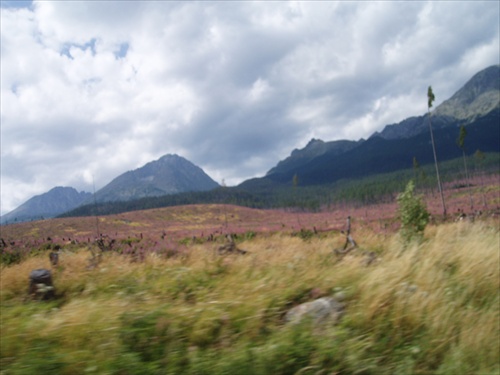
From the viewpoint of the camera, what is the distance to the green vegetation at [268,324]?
2.72 m

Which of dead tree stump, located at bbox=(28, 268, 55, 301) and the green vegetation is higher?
dead tree stump, located at bbox=(28, 268, 55, 301)

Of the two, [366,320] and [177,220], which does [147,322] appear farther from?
[177,220]

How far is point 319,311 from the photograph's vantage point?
3547 millimetres

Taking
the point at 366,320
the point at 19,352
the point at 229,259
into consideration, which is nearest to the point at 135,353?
the point at 19,352

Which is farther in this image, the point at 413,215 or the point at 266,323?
the point at 413,215

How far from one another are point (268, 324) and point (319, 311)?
0.60 m

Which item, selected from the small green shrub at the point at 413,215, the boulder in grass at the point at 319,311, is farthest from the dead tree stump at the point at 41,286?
the small green shrub at the point at 413,215

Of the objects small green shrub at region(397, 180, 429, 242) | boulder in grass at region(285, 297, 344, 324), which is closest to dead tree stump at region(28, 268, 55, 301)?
boulder in grass at region(285, 297, 344, 324)

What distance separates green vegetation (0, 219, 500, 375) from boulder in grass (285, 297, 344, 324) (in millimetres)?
84

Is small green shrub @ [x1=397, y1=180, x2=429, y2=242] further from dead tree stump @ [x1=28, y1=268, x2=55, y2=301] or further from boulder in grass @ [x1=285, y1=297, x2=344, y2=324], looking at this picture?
dead tree stump @ [x1=28, y1=268, x2=55, y2=301]

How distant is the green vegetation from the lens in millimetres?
→ 2719

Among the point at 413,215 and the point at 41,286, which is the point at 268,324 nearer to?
the point at 41,286

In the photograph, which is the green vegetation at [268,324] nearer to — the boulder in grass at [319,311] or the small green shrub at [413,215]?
the boulder in grass at [319,311]

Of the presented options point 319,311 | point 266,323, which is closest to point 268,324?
point 266,323
